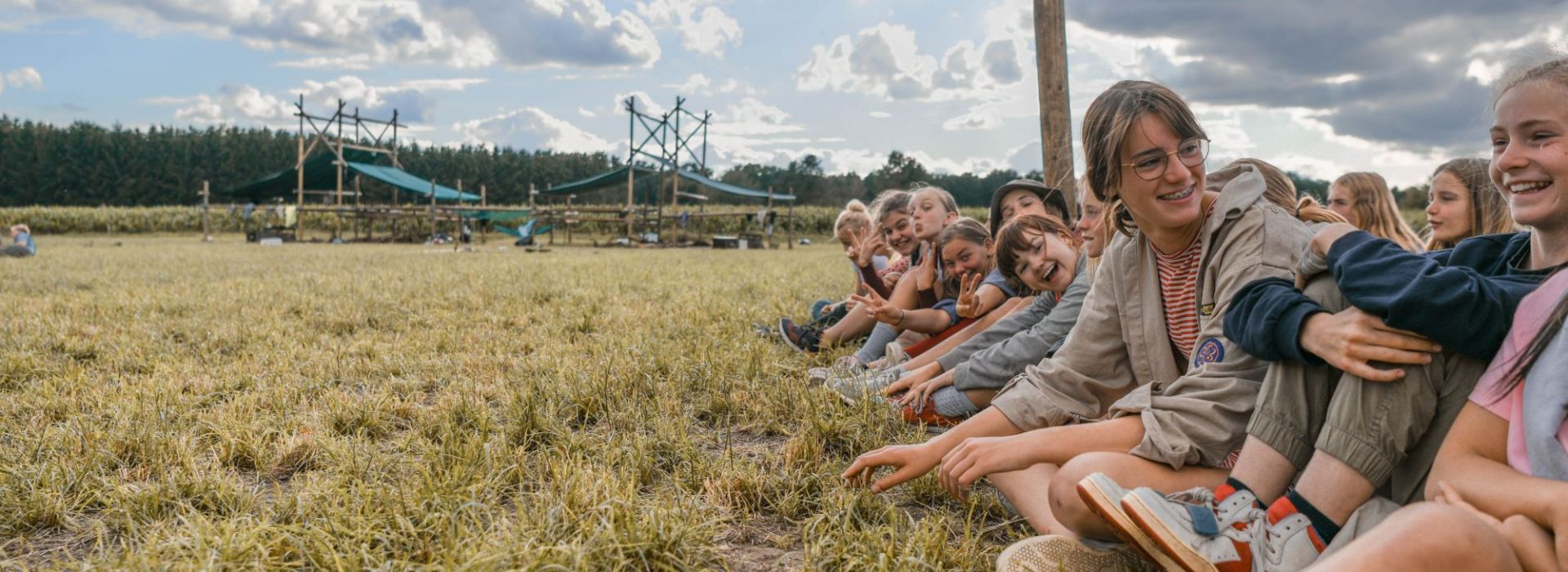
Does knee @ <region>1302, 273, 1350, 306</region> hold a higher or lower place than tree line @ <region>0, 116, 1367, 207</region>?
lower

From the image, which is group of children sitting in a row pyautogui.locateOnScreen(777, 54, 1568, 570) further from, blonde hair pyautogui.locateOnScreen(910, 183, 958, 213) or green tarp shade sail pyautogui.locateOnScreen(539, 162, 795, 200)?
green tarp shade sail pyautogui.locateOnScreen(539, 162, 795, 200)

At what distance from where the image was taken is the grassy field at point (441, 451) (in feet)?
5.39

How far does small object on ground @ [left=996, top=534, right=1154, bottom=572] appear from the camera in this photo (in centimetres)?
151

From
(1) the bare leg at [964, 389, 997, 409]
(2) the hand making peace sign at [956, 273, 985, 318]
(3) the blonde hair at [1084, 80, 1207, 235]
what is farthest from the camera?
(2) the hand making peace sign at [956, 273, 985, 318]

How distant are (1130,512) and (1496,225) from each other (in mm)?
2642

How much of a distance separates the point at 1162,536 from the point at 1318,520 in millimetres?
254

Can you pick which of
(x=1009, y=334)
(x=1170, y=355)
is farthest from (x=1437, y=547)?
(x=1009, y=334)

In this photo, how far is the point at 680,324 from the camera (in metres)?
4.71

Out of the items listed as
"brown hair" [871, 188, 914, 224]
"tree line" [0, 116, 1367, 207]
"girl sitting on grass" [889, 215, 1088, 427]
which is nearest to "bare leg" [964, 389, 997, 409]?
"girl sitting on grass" [889, 215, 1088, 427]

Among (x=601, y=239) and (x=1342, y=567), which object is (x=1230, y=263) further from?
(x=601, y=239)

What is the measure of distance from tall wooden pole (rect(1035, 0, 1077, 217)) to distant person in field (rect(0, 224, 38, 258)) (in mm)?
13491

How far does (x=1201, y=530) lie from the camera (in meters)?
1.39

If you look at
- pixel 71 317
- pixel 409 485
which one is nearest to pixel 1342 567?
pixel 409 485

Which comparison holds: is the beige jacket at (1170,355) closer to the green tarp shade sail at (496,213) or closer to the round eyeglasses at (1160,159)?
the round eyeglasses at (1160,159)
